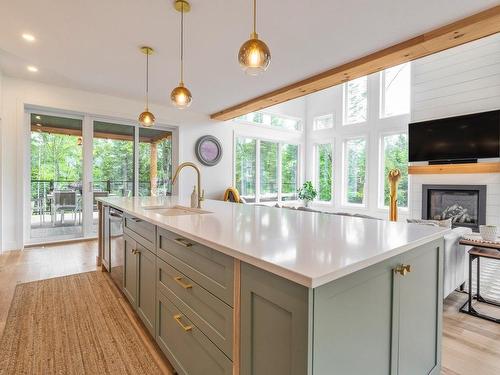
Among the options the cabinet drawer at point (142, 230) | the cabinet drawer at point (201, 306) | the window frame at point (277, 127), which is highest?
the window frame at point (277, 127)

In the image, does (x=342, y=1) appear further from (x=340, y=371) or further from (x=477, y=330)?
(x=477, y=330)

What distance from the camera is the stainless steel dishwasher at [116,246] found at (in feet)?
8.18

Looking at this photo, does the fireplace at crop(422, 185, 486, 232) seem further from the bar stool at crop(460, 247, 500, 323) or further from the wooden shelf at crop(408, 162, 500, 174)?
the bar stool at crop(460, 247, 500, 323)

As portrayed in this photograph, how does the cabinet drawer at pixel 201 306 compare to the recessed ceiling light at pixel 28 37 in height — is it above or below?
below

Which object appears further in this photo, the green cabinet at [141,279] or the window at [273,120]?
the window at [273,120]

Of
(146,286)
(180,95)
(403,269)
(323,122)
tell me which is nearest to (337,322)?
(403,269)

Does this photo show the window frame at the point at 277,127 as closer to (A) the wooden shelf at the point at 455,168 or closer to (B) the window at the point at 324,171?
(B) the window at the point at 324,171

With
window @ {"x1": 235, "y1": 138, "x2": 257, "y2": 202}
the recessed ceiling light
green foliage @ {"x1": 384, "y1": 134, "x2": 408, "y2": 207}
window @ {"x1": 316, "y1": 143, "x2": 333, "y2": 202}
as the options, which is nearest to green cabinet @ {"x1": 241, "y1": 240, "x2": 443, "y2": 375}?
the recessed ceiling light

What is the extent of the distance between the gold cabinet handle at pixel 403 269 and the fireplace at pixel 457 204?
4.44 meters

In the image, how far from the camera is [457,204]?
4.80 m

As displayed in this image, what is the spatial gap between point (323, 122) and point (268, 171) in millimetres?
2173

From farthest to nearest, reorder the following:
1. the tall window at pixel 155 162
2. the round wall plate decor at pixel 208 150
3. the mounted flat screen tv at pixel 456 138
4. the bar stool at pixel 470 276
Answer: the round wall plate decor at pixel 208 150
the tall window at pixel 155 162
the mounted flat screen tv at pixel 456 138
the bar stool at pixel 470 276

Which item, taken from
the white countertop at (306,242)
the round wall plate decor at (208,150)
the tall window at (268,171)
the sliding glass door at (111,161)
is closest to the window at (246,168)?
the tall window at (268,171)

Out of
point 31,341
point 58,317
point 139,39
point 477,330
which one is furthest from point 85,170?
point 477,330
